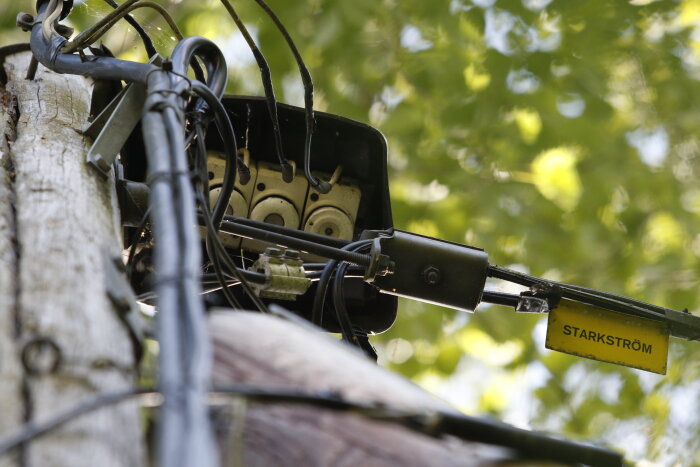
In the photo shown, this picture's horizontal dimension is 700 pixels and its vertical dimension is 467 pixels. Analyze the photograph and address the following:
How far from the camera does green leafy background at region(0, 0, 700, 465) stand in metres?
5.25

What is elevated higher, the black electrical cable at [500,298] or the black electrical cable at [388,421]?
the black electrical cable at [500,298]

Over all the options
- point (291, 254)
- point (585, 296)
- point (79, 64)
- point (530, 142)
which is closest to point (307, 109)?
point (291, 254)

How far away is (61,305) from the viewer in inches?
45.4

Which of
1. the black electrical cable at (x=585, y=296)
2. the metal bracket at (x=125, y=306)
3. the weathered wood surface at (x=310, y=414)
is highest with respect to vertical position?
the black electrical cable at (x=585, y=296)

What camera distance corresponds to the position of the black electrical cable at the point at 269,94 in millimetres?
2021

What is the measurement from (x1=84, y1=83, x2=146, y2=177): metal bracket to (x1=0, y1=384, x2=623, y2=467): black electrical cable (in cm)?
74

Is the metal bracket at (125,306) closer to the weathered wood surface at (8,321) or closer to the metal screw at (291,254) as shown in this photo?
the weathered wood surface at (8,321)

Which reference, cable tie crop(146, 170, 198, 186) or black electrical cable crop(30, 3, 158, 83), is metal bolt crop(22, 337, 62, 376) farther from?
black electrical cable crop(30, 3, 158, 83)

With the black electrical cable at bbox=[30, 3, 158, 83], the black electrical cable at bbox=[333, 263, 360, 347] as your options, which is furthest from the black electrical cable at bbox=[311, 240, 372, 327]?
the black electrical cable at bbox=[30, 3, 158, 83]

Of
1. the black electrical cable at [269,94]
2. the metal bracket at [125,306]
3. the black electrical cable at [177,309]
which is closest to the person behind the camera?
the black electrical cable at [177,309]

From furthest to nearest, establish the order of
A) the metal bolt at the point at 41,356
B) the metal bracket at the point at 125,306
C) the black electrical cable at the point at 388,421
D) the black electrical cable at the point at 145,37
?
the black electrical cable at the point at 145,37 < the metal bracket at the point at 125,306 < the metal bolt at the point at 41,356 < the black electrical cable at the point at 388,421

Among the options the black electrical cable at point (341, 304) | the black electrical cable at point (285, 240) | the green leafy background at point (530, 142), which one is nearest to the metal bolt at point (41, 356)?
the black electrical cable at point (285, 240)

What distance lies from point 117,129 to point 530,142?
13.3ft

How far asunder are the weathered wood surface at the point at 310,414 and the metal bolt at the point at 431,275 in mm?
957
